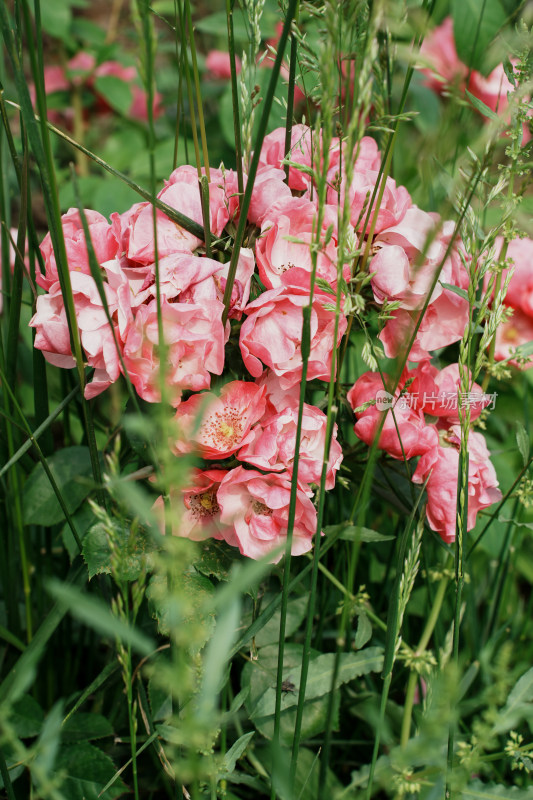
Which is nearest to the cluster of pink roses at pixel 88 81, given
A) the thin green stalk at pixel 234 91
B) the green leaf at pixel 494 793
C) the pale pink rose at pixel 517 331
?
the pale pink rose at pixel 517 331

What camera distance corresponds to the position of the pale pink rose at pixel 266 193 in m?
0.57

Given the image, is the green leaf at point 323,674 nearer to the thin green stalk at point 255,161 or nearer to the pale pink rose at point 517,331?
the thin green stalk at point 255,161

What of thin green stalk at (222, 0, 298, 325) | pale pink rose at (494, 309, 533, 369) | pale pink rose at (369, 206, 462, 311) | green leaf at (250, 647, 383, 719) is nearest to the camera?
thin green stalk at (222, 0, 298, 325)

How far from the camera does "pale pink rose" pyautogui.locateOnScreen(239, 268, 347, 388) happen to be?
0.53 meters

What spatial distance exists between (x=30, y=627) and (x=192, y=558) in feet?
0.96

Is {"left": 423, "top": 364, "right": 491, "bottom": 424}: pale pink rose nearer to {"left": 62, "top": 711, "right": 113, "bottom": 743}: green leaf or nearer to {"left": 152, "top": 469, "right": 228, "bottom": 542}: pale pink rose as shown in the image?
{"left": 152, "top": 469, "right": 228, "bottom": 542}: pale pink rose

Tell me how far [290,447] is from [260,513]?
73 mm

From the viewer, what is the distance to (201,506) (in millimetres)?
596

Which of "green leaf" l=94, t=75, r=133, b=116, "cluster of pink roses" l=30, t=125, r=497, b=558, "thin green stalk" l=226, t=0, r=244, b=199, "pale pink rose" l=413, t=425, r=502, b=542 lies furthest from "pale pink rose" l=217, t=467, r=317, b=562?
"green leaf" l=94, t=75, r=133, b=116

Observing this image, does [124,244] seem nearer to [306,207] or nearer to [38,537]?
[306,207]

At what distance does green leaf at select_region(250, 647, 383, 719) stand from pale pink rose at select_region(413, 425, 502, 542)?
0.55 feet

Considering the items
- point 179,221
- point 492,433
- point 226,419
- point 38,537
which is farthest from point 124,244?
point 492,433

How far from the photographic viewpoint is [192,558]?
563 mm

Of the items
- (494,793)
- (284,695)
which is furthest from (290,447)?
(494,793)
